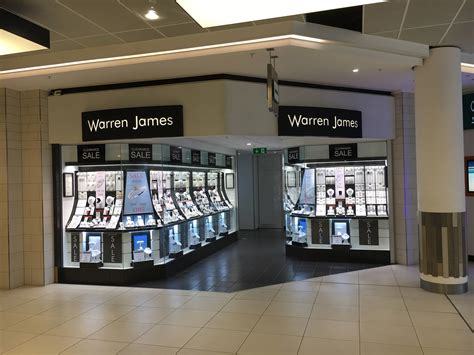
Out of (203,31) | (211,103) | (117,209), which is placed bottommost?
(117,209)

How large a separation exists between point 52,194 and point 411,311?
568 centimetres

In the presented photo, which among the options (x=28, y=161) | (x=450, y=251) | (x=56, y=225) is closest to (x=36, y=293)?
(x=56, y=225)

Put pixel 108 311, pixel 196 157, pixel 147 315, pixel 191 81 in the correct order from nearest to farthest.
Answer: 1. pixel 147 315
2. pixel 108 311
3. pixel 191 81
4. pixel 196 157

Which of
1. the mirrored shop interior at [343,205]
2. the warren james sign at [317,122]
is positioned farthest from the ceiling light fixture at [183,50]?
the mirrored shop interior at [343,205]

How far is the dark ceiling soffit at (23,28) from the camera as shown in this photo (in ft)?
13.2

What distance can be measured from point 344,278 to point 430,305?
1588 mm

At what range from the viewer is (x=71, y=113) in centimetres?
652

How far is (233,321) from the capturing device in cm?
461

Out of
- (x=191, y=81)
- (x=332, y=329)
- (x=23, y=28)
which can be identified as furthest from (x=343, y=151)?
(x=23, y=28)

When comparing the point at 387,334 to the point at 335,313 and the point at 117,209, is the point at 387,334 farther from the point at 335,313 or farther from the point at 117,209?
the point at 117,209

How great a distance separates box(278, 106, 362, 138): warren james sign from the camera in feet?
20.4

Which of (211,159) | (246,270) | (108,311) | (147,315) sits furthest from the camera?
(211,159)

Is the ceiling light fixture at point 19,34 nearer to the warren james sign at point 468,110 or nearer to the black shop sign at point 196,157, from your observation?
the black shop sign at point 196,157

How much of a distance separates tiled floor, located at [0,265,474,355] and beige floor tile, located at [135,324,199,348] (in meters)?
0.01
